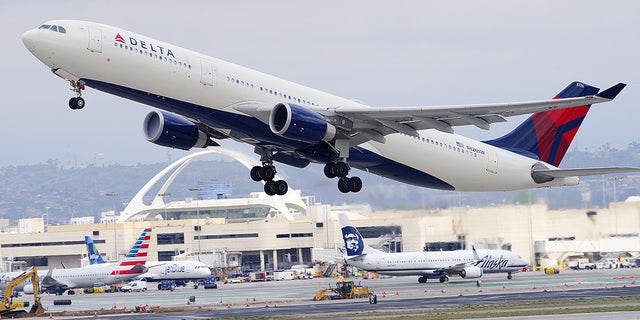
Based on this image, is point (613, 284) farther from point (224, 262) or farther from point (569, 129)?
point (224, 262)

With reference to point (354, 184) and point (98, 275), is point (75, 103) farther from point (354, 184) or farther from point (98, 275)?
point (98, 275)

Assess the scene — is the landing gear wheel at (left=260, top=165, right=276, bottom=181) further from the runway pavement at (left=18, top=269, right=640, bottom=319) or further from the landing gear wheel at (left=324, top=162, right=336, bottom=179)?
the runway pavement at (left=18, top=269, right=640, bottom=319)

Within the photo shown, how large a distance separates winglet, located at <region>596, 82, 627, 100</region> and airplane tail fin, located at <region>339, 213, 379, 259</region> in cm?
5365

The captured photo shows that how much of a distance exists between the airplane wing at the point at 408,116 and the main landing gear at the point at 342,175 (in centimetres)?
139

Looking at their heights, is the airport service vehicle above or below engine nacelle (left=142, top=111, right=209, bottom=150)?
below

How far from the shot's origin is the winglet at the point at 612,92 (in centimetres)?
4338

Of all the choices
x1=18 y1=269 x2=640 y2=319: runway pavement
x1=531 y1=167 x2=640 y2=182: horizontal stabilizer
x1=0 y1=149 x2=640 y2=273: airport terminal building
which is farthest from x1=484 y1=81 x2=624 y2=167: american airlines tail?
x1=0 y1=149 x2=640 y2=273: airport terminal building

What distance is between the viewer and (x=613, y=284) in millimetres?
82062

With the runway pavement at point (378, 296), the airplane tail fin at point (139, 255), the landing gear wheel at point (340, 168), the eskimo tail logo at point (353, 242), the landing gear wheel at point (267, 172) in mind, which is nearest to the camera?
the landing gear wheel at point (340, 168)

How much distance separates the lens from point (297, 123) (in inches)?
1825

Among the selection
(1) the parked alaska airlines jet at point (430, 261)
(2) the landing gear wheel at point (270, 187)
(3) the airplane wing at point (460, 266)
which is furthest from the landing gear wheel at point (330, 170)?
(3) the airplane wing at point (460, 266)

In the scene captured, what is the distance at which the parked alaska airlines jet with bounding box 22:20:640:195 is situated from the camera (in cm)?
4366

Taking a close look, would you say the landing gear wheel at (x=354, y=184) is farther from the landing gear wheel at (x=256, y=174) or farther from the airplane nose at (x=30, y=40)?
the airplane nose at (x=30, y=40)

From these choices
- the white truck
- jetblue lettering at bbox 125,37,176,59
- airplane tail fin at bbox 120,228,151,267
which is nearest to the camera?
jetblue lettering at bbox 125,37,176,59
